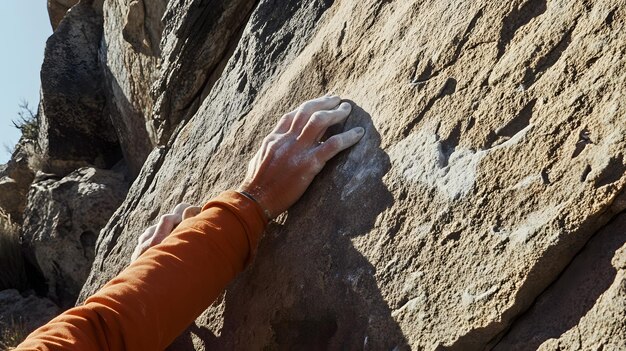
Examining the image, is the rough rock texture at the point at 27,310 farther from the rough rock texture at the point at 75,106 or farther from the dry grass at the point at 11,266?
the rough rock texture at the point at 75,106

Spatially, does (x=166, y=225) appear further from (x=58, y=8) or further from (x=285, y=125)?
Result: (x=58, y=8)

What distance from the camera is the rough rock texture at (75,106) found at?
6.52 meters

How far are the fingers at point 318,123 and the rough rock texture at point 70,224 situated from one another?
11.5 feet

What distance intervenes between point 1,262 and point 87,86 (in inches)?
67.9

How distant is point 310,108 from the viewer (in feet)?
7.87

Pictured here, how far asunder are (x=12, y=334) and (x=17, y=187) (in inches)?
109

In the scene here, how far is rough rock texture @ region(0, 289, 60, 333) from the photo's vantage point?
536 cm

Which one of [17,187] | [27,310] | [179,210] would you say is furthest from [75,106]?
[179,210]

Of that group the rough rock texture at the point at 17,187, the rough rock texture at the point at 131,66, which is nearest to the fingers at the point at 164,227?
the rough rock texture at the point at 131,66

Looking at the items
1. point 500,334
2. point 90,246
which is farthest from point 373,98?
point 90,246

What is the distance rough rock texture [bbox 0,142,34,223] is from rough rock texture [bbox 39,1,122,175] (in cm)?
85

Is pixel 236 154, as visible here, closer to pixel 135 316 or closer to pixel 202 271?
pixel 202 271

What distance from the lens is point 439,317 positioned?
6.10ft

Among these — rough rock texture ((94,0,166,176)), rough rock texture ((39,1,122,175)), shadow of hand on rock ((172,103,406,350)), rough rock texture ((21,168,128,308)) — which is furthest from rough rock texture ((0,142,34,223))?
shadow of hand on rock ((172,103,406,350))
